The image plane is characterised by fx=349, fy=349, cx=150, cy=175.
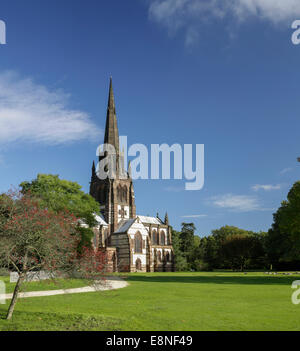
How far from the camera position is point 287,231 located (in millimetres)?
40469

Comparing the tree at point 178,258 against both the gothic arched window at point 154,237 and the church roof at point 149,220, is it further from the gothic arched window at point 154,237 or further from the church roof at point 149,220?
the church roof at point 149,220

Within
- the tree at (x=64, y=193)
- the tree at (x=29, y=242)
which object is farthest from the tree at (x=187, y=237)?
the tree at (x=29, y=242)

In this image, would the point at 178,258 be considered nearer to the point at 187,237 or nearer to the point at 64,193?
the point at 187,237

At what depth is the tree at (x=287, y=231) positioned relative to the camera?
36.4m

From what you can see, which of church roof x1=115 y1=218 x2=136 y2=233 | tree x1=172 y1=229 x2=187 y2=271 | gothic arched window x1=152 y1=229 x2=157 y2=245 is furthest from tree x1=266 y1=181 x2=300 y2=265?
church roof x1=115 y1=218 x2=136 y2=233

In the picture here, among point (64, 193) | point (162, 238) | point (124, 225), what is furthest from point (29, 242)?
point (162, 238)

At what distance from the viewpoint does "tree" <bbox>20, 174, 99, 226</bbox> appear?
1854 inches

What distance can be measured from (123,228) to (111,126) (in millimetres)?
28874

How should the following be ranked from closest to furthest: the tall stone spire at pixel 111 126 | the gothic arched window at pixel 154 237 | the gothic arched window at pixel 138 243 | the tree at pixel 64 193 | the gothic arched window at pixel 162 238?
the tree at pixel 64 193 → the gothic arched window at pixel 138 243 → the tall stone spire at pixel 111 126 → the gothic arched window at pixel 154 237 → the gothic arched window at pixel 162 238

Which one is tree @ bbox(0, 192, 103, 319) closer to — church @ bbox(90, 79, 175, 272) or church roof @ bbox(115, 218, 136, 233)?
church @ bbox(90, 79, 175, 272)

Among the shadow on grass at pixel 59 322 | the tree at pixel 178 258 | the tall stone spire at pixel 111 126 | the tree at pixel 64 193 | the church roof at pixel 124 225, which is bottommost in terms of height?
the tree at pixel 178 258

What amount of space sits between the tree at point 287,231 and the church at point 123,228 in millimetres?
26815
